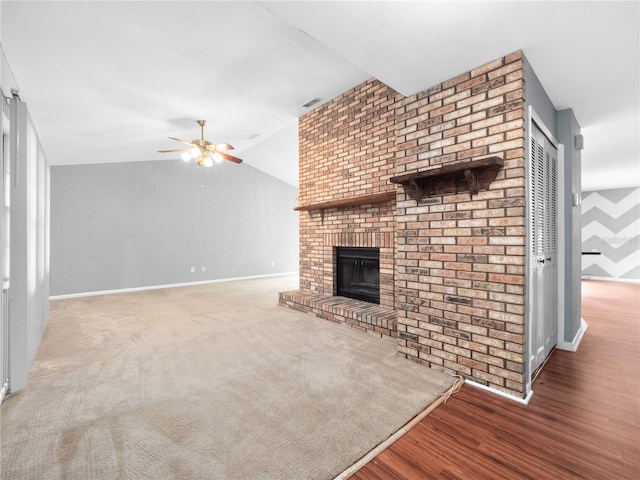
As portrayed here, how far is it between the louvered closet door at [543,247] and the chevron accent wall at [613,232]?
6.80 m

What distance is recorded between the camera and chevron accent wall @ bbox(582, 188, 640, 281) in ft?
24.2

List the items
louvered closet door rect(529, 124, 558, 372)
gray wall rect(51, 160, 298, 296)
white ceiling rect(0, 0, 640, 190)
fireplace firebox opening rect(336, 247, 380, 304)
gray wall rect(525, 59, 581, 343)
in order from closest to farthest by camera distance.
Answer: white ceiling rect(0, 0, 640, 190), louvered closet door rect(529, 124, 558, 372), gray wall rect(525, 59, 581, 343), fireplace firebox opening rect(336, 247, 380, 304), gray wall rect(51, 160, 298, 296)

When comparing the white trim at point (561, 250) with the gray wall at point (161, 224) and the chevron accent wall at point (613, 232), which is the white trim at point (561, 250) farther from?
the gray wall at point (161, 224)

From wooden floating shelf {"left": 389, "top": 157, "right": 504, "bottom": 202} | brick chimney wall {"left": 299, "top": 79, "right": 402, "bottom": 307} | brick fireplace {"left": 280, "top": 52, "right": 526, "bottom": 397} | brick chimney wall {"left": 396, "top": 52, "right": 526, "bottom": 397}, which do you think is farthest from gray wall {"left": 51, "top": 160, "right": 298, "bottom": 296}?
wooden floating shelf {"left": 389, "top": 157, "right": 504, "bottom": 202}

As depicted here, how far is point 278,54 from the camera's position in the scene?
9.54 feet

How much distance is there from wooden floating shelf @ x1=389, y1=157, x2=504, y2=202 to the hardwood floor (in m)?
1.47

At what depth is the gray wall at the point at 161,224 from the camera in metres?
5.97

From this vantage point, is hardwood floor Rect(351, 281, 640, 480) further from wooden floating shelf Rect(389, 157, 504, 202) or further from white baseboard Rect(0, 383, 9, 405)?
white baseboard Rect(0, 383, 9, 405)

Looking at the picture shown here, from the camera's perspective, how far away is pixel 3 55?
218 cm

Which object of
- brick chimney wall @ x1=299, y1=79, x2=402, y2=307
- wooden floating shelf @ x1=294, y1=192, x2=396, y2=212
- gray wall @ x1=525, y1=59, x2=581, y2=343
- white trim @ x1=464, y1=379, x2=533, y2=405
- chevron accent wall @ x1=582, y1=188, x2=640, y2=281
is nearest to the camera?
white trim @ x1=464, y1=379, x2=533, y2=405

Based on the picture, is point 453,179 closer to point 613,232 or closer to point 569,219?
point 569,219

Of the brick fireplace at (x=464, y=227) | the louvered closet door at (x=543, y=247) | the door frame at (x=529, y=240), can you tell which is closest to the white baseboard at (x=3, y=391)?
the brick fireplace at (x=464, y=227)

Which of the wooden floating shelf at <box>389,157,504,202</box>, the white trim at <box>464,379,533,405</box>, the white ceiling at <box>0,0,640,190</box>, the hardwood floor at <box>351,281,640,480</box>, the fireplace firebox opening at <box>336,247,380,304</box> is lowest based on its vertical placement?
the hardwood floor at <box>351,281,640,480</box>

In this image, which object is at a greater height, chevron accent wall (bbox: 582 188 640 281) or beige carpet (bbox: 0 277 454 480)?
chevron accent wall (bbox: 582 188 640 281)
